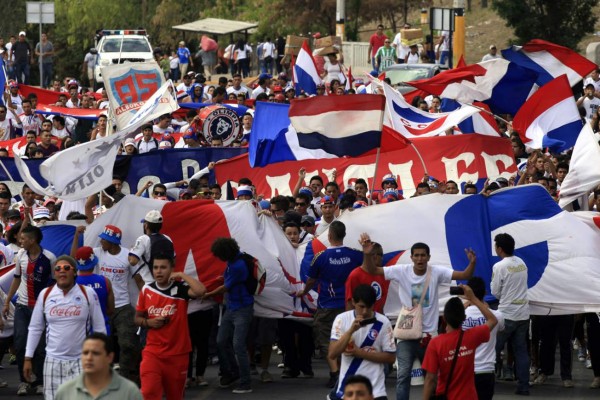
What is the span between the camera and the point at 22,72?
38.8 m

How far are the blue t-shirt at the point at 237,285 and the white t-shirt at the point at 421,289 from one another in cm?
173

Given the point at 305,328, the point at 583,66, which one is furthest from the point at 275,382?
the point at 583,66

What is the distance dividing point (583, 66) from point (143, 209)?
25.4ft

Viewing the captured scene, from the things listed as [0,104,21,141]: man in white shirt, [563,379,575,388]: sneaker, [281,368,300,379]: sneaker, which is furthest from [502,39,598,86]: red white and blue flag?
[0,104,21,141]: man in white shirt

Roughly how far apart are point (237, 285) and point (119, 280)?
3.60 feet

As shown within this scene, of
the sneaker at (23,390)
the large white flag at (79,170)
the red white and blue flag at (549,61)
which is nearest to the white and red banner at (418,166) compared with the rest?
the red white and blue flag at (549,61)

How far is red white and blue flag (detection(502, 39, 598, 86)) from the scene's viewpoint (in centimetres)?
1919

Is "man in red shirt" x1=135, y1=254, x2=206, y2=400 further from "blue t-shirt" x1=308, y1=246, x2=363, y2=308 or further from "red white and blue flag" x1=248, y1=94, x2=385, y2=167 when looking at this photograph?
"red white and blue flag" x1=248, y1=94, x2=385, y2=167

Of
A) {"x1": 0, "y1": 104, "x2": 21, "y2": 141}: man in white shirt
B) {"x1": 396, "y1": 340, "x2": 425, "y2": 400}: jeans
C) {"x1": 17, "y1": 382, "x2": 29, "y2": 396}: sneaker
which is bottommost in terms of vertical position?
{"x1": 17, "y1": 382, "x2": 29, "y2": 396}: sneaker

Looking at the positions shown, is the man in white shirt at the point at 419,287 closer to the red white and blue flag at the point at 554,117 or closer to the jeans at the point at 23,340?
the jeans at the point at 23,340

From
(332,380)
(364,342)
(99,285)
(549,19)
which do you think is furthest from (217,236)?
(549,19)

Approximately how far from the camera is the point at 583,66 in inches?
760

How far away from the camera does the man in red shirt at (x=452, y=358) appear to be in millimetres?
10203

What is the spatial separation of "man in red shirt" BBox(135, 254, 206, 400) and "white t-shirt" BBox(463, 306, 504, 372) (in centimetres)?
234
